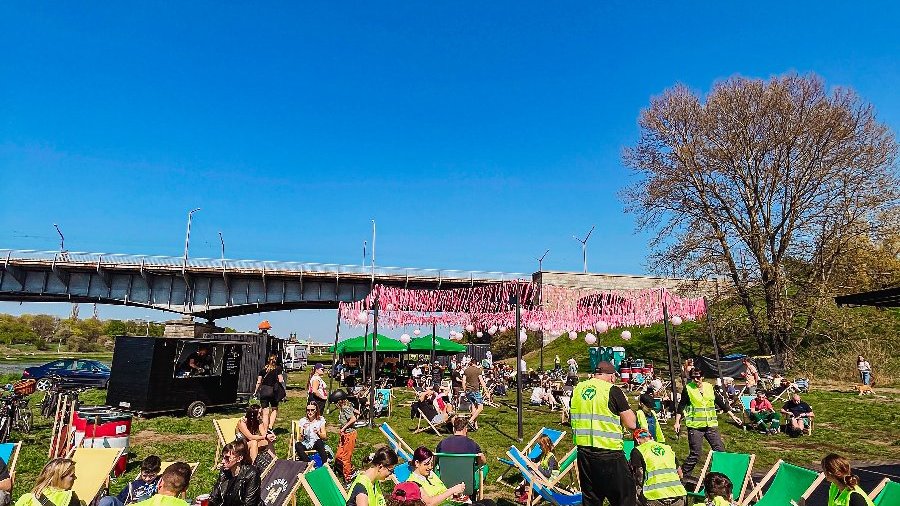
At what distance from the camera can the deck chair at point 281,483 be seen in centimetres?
549

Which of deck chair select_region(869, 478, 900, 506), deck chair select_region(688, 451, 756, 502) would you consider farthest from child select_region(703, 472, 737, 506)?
deck chair select_region(688, 451, 756, 502)

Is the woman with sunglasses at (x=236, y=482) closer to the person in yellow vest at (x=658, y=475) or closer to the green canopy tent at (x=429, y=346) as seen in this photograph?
the person in yellow vest at (x=658, y=475)

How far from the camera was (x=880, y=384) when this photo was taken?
22.8m

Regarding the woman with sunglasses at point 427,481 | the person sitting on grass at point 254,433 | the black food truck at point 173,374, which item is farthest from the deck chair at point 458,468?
the black food truck at point 173,374

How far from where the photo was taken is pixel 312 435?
8414mm

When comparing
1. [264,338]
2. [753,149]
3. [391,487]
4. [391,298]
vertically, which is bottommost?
[391,487]

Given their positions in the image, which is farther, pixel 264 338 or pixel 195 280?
pixel 195 280

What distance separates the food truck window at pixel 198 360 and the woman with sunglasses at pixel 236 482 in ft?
35.4

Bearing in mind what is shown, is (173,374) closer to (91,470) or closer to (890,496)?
(91,470)

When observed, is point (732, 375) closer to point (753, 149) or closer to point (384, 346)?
point (753, 149)

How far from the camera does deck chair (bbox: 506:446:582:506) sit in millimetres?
5723

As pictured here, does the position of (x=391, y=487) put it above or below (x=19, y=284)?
below

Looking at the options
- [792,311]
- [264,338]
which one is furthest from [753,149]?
[264,338]

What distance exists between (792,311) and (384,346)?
65.8ft
